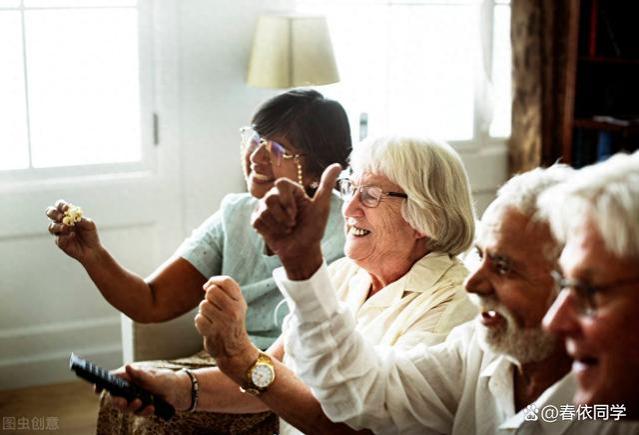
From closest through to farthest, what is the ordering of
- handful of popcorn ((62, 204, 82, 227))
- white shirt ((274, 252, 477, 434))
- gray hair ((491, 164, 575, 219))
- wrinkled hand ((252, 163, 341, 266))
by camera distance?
1. wrinkled hand ((252, 163, 341, 266))
2. gray hair ((491, 164, 575, 219))
3. white shirt ((274, 252, 477, 434))
4. handful of popcorn ((62, 204, 82, 227))

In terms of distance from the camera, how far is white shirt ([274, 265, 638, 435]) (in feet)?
4.88

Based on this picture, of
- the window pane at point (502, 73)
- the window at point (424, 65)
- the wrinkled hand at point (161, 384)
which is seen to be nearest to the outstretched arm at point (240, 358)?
the wrinkled hand at point (161, 384)

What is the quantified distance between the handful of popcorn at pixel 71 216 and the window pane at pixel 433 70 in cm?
213

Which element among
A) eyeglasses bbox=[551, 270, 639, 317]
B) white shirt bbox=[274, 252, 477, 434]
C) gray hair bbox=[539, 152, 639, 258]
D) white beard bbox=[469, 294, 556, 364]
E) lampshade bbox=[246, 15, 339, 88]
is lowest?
white shirt bbox=[274, 252, 477, 434]

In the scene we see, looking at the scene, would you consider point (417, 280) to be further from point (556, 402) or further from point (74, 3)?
point (74, 3)

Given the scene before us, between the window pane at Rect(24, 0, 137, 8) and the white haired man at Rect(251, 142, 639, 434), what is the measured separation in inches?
96.6

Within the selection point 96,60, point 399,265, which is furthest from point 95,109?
point 399,265

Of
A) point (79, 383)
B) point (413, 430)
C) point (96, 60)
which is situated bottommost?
point (79, 383)

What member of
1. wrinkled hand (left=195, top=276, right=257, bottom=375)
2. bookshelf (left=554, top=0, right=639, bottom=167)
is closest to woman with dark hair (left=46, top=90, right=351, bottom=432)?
wrinkled hand (left=195, top=276, right=257, bottom=375)

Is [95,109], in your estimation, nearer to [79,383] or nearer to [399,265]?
[79,383]

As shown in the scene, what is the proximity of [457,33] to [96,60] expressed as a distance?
1668 millimetres

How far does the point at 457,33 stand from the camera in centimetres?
438

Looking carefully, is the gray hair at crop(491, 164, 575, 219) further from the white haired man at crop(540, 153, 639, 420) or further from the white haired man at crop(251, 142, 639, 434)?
the white haired man at crop(540, 153, 639, 420)

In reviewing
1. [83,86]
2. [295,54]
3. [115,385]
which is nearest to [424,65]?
[295,54]
